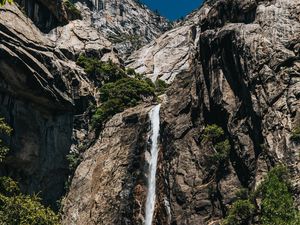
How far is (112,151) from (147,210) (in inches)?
352

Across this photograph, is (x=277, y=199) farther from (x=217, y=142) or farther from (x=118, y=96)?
(x=118, y=96)

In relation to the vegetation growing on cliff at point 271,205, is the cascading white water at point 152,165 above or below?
above

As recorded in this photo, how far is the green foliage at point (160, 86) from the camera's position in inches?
2826

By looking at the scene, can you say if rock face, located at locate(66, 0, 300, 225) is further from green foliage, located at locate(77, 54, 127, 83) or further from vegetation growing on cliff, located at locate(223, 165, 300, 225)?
green foliage, located at locate(77, 54, 127, 83)

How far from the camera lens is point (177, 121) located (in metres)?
42.5

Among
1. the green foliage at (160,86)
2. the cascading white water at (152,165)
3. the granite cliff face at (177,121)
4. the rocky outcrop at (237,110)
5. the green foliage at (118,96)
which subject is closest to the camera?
the rocky outcrop at (237,110)

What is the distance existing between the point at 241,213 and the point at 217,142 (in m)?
7.67

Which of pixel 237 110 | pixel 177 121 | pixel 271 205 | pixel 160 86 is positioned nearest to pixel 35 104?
pixel 177 121

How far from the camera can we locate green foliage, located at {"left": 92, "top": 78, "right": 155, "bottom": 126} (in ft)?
172

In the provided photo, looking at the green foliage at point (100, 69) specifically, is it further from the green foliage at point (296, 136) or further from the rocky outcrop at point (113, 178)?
the green foliage at point (296, 136)

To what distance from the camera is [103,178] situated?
4478 cm

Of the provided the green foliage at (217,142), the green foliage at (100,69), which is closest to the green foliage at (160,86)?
the green foliage at (100,69)

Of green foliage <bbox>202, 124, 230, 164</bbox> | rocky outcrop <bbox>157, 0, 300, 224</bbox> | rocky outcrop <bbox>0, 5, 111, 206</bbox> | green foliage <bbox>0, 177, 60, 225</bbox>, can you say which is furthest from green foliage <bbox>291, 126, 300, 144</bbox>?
rocky outcrop <bbox>0, 5, 111, 206</bbox>

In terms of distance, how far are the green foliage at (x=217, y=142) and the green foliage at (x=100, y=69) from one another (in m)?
25.0
